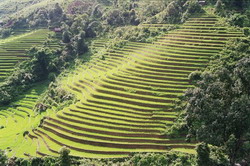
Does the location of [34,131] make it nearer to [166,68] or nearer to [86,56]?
[166,68]

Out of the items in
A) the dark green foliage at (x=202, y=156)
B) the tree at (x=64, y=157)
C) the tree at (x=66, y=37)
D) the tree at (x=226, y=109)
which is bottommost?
the tree at (x=64, y=157)

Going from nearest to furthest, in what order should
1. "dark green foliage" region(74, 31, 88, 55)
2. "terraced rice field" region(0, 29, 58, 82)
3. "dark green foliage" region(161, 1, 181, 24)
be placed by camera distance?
"dark green foliage" region(161, 1, 181, 24) → "terraced rice field" region(0, 29, 58, 82) → "dark green foliage" region(74, 31, 88, 55)

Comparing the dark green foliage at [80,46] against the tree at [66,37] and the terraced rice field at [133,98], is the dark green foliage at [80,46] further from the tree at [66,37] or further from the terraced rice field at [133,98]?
the terraced rice field at [133,98]

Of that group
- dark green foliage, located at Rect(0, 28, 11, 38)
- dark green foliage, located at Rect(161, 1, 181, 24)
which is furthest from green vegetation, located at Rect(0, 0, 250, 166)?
dark green foliage, located at Rect(0, 28, 11, 38)

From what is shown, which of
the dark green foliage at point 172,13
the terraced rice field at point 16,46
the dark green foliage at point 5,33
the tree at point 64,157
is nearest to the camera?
the tree at point 64,157

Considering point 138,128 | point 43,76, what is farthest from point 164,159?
point 43,76

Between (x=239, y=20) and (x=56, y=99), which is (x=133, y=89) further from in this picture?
(x=239, y=20)

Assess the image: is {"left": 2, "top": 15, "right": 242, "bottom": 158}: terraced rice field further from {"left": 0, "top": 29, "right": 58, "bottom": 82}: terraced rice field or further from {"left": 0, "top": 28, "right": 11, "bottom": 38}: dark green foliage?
{"left": 0, "top": 28, "right": 11, "bottom": 38}: dark green foliage

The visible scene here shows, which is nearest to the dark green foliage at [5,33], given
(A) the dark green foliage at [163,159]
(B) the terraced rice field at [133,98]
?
(B) the terraced rice field at [133,98]

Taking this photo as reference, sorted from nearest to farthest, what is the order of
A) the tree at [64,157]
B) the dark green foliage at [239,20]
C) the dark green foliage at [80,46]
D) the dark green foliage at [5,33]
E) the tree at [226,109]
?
the tree at [226,109]
the tree at [64,157]
the dark green foliage at [239,20]
the dark green foliage at [80,46]
the dark green foliage at [5,33]
